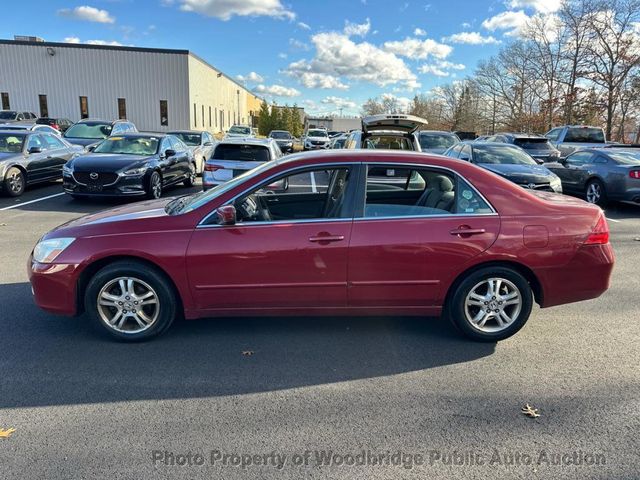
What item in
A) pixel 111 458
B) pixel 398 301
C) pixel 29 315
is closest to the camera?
pixel 111 458

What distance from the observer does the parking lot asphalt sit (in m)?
2.56

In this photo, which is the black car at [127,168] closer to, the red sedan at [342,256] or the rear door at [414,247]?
the red sedan at [342,256]

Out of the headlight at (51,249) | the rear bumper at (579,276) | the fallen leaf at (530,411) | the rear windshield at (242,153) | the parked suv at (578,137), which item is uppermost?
the parked suv at (578,137)

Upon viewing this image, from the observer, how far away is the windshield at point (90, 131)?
54.6 feet

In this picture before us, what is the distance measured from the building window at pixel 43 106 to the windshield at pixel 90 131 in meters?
27.0

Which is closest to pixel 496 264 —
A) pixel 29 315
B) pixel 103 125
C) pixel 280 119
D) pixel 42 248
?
pixel 42 248

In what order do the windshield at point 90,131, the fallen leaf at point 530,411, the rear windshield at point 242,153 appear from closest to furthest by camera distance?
the fallen leaf at point 530,411
the rear windshield at point 242,153
the windshield at point 90,131

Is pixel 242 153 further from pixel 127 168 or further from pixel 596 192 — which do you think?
pixel 596 192

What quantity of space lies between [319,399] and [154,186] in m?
8.88

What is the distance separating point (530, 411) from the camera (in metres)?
3.03

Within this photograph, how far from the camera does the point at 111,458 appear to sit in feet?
8.38

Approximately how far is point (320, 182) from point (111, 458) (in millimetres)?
2831

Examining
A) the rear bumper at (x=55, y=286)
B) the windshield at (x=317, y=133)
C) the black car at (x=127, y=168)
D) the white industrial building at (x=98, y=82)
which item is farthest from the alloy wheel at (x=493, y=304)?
the white industrial building at (x=98, y=82)

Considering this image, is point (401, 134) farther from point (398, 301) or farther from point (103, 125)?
point (103, 125)
